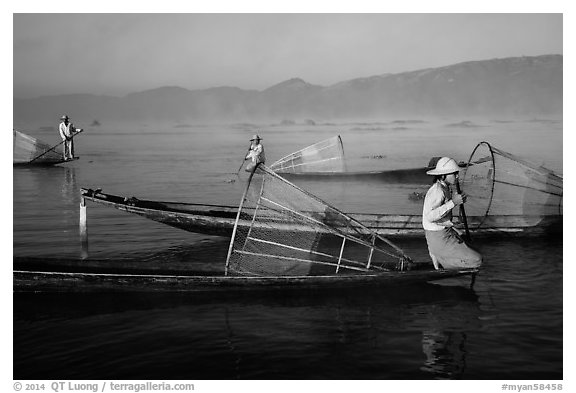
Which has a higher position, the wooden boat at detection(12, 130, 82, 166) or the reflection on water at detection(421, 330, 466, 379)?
the wooden boat at detection(12, 130, 82, 166)

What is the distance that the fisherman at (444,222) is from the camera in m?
6.84

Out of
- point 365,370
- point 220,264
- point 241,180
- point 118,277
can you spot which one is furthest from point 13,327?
point 241,180

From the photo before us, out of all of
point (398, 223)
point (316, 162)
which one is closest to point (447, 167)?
point (398, 223)

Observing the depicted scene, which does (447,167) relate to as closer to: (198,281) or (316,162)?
(198,281)

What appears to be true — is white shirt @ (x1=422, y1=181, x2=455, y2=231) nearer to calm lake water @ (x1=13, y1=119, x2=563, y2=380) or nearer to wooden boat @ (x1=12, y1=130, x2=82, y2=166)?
calm lake water @ (x1=13, y1=119, x2=563, y2=380)

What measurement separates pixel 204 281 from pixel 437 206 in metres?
3.21

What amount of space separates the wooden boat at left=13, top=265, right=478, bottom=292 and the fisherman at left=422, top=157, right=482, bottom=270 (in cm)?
20

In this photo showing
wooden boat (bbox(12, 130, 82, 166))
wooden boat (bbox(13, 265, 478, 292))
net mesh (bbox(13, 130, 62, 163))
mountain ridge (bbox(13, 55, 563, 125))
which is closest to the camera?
wooden boat (bbox(13, 265, 478, 292))

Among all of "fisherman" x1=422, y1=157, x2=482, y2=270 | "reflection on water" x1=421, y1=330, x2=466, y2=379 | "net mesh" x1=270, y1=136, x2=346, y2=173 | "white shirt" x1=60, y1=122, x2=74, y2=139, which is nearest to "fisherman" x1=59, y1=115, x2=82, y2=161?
"white shirt" x1=60, y1=122, x2=74, y2=139

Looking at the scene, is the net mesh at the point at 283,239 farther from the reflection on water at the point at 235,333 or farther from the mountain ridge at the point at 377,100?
the mountain ridge at the point at 377,100

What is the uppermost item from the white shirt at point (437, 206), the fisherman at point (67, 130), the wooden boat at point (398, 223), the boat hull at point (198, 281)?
the fisherman at point (67, 130)

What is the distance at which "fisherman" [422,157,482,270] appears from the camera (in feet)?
22.4

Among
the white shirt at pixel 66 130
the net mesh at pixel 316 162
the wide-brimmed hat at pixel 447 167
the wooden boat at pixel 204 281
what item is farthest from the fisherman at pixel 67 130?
the wide-brimmed hat at pixel 447 167

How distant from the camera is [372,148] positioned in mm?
32281
